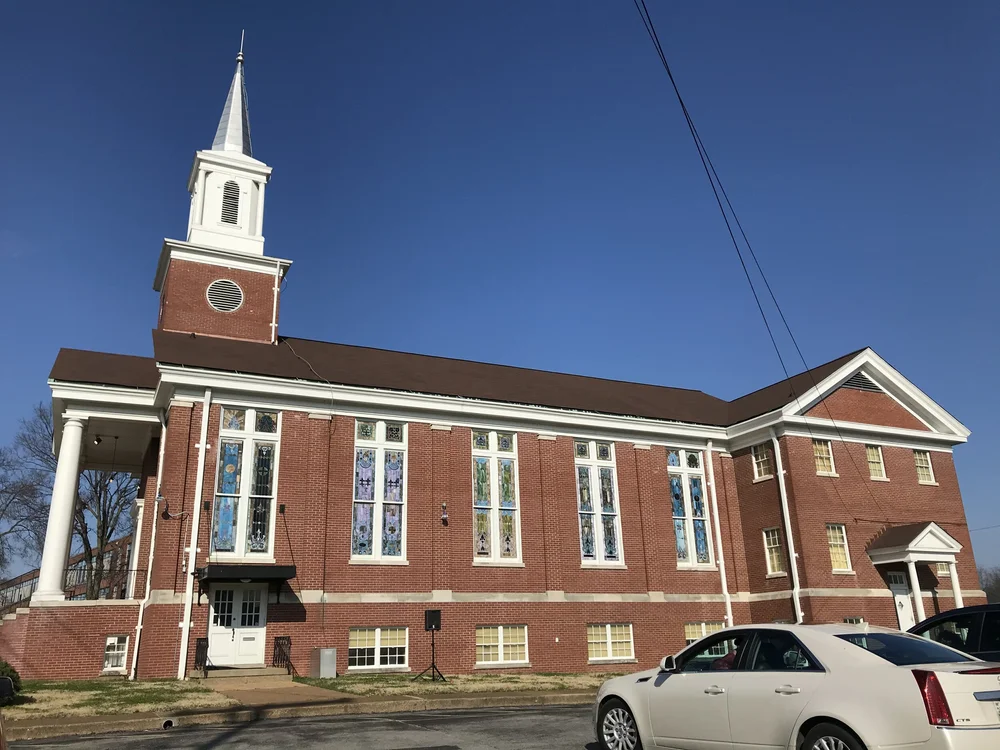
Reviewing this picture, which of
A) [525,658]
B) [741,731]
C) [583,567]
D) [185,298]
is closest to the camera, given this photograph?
[741,731]

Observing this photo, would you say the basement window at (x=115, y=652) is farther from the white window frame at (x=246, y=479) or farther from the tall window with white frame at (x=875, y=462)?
the tall window with white frame at (x=875, y=462)

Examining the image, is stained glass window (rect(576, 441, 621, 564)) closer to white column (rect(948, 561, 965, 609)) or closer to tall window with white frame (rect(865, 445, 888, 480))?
tall window with white frame (rect(865, 445, 888, 480))

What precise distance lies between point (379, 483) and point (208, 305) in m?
9.79

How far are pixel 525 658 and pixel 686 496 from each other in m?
8.81

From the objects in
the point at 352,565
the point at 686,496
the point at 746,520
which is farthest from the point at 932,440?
the point at 352,565

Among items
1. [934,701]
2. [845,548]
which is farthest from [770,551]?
[934,701]

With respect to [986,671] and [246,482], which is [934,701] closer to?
[986,671]

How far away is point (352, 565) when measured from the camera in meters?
23.8

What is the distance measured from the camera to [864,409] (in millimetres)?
31562

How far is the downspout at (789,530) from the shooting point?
91.2ft

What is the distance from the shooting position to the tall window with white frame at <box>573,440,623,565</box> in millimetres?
27875

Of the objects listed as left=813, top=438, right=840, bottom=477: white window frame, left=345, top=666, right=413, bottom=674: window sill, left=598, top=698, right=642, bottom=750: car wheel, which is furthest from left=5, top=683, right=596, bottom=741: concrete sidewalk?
left=813, top=438, right=840, bottom=477: white window frame

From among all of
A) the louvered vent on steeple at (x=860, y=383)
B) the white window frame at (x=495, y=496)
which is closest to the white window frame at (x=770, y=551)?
the louvered vent on steeple at (x=860, y=383)

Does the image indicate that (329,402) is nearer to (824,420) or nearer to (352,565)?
(352,565)
